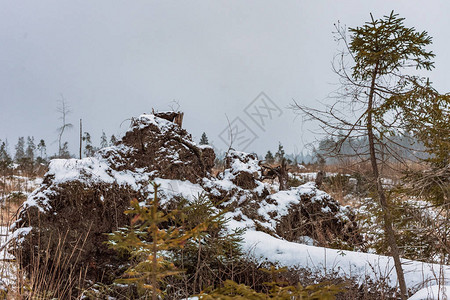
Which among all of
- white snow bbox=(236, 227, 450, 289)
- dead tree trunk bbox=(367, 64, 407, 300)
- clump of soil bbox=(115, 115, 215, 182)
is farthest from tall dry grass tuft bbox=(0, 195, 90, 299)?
dead tree trunk bbox=(367, 64, 407, 300)

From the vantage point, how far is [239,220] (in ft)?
21.1

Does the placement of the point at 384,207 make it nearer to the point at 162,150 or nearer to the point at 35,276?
the point at 35,276

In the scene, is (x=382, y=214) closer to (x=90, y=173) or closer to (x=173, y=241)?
(x=173, y=241)

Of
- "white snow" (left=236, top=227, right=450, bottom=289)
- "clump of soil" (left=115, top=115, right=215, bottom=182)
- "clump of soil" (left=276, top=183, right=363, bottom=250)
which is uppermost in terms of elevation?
"clump of soil" (left=115, top=115, right=215, bottom=182)

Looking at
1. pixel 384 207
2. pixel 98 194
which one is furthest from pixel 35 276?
pixel 384 207

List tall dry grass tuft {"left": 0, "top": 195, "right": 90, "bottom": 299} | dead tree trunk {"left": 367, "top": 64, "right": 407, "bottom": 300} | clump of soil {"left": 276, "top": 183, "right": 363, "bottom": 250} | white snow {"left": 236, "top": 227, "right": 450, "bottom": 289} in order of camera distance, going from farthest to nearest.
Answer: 1. clump of soil {"left": 276, "top": 183, "right": 363, "bottom": 250}
2. white snow {"left": 236, "top": 227, "right": 450, "bottom": 289}
3. dead tree trunk {"left": 367, "top": 64, "right": 407, "bottom": 300}
4. tall dry grass tuft {"left": 0, "top": 195, "right": 90, "bottom": 299}

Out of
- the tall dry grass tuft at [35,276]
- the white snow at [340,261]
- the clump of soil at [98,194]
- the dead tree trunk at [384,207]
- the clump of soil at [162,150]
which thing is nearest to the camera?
the tall dry grass tuft at [35,276]

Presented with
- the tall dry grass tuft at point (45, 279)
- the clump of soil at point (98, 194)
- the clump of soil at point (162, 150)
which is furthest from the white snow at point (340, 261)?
the tall dry grass tuft at point (45, 279)

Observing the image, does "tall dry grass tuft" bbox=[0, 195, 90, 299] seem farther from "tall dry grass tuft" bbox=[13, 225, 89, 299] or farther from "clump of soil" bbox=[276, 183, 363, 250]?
"clump of soil" bbox=[276, 183, 363, 250]

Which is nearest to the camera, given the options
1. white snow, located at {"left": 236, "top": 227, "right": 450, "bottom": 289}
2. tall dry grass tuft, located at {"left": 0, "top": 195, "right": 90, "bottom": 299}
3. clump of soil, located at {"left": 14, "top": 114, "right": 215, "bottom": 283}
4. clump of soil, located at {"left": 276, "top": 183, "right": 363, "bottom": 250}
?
tall dry grass tuft, located at {"left": 0, "top": 195, "right": 90, "bottom": 299}

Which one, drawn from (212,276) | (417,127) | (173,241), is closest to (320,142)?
(417,127)

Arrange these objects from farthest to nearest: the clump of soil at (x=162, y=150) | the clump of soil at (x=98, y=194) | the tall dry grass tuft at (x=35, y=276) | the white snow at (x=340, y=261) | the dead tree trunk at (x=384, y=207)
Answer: the clump of soil at (x=162, y=150) → the clump of soil at (x=98, y=194) → the white snow at (x=340, y=261) → the dead tree trunk at (x=384, y=207) → the tall dry grass tuft at (x=35, y=276)

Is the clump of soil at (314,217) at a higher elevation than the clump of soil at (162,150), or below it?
below

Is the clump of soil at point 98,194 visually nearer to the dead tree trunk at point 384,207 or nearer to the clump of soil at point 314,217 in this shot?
the clump of soil at point 314,217
